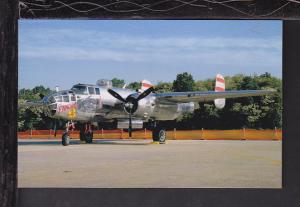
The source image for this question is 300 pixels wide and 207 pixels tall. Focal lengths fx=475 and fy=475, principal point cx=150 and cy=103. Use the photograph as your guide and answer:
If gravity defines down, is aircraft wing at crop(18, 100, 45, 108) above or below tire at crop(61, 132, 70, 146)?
above

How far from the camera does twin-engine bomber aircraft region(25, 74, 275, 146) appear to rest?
861 inches

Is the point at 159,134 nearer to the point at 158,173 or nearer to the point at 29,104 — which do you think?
the point at 29,104

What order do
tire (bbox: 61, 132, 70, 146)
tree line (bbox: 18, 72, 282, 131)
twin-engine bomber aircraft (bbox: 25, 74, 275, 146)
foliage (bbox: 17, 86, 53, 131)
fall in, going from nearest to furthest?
tree line (bbox: 18, 72, 282, 131) < foliage (bbox: 17, 86, 53, 131) < tire (bbox: 61, 132, 70, 146) < twin-engine bomber aircraft (bbox: 25, 74, 275, 146)

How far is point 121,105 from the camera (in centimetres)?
2466

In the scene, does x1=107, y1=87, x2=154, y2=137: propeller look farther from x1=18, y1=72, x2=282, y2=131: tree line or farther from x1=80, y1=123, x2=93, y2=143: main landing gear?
x1=80, y1=123, x2=93, y2=143: main landing gear

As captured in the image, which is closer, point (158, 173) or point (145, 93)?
point (158, 173)

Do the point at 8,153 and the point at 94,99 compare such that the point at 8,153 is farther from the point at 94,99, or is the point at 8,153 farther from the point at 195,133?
the point at 94,99

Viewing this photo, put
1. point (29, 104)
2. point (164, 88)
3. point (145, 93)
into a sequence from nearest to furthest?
1. point (29, 104)
2. point (145, 93)
3. point (164, 88)

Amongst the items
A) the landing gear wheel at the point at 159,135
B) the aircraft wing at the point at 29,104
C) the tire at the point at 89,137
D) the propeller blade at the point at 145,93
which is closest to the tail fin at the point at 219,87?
the propeller blade at the point at 145,93

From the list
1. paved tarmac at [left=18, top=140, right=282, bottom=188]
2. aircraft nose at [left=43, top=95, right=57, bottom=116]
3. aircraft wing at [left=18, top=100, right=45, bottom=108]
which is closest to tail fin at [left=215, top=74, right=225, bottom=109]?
paved tarmac at [left=18, top=140, right=282, bottom=188]

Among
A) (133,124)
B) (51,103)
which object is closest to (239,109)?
(133,124)

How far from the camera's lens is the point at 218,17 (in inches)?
278

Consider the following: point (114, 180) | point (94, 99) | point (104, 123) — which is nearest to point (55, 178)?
point (114, 180)
